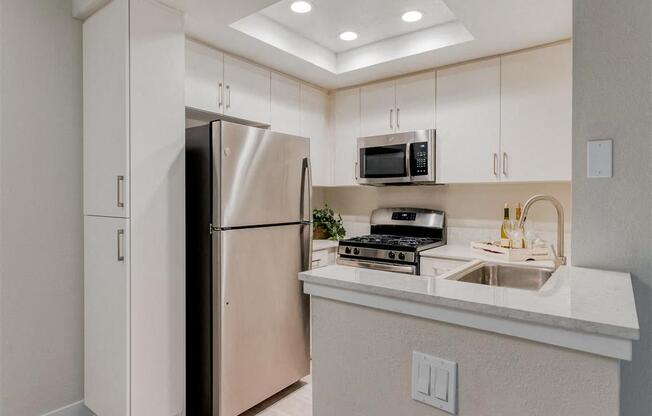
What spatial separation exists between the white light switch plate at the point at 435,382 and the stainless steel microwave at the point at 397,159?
217 centimetres

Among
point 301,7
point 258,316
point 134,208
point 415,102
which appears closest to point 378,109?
point 415,102

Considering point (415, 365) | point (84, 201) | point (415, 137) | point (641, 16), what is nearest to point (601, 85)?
point (641, 16)

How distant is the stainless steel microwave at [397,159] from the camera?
2.91 meters

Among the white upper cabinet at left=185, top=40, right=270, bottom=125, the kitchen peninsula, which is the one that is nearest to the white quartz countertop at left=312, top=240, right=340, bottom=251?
the white upper cabinet at left=185, top=40, right=270, bottom=125

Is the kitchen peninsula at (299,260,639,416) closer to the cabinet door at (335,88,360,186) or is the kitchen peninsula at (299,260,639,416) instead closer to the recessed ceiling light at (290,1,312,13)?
the recessed ceiling light at (290,1,312,13)

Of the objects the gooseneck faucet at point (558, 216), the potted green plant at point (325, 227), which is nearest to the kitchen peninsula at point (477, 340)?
the gooseneck faucet at point (558, 216)

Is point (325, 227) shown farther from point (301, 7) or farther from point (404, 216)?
point (301, 7)

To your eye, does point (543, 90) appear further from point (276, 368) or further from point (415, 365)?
point (276, 368)

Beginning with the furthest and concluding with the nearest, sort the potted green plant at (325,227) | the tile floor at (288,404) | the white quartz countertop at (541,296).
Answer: the potted green plant at (325,227) → the tile floor at (288,404) → the white quartz countertop at (541,296)

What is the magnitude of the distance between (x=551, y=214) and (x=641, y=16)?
1.94m

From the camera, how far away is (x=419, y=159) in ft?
9.64

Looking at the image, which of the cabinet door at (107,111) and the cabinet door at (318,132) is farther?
the cabinet door at (318,132)

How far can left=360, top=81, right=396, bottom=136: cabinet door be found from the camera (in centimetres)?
316

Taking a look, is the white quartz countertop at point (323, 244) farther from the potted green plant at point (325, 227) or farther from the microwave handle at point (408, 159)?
the microwave handle at point (408, 159)
